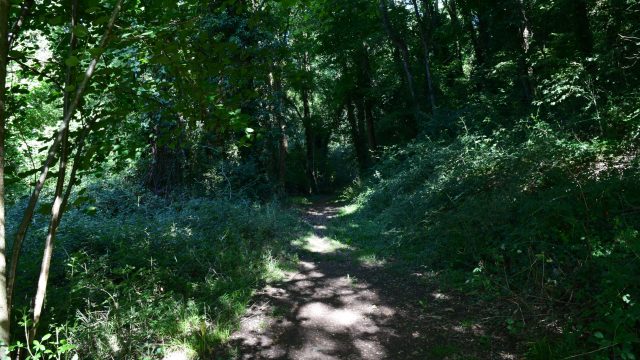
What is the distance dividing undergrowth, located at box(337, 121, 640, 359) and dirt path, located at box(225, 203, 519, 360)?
1.51ft

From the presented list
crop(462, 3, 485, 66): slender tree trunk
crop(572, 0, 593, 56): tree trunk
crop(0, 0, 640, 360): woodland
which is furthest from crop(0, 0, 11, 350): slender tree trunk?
crop(462, 3, 485, 66): slender tree trunk

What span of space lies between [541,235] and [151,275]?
5.37 metres

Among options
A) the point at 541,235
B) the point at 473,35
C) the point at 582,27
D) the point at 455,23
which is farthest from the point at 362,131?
the point at 541,235

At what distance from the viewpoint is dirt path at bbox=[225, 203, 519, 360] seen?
14.5 feet

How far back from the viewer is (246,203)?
34.2 feet

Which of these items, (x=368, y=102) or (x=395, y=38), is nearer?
(x=395, y=38)

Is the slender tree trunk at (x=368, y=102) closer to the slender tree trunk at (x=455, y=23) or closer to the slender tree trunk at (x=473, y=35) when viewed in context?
the slender tree trunk at (x=455, y=23)

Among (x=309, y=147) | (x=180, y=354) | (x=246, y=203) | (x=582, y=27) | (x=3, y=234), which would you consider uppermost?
(x=582, y=27)

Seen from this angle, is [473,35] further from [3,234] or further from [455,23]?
[3,234]

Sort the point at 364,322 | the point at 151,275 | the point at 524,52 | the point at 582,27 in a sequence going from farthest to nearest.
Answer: the point at 524,52 < the point at 582,27 < the point at 151,275 < the point at 364,322

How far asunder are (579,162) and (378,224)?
510cm

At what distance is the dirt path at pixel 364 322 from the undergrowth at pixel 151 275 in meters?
0.41

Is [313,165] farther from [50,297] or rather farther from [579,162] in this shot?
[50,297]

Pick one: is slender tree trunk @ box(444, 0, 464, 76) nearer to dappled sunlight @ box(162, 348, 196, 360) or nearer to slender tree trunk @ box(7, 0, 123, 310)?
dappled sunlight @ box(162, 348, 196, 360)
